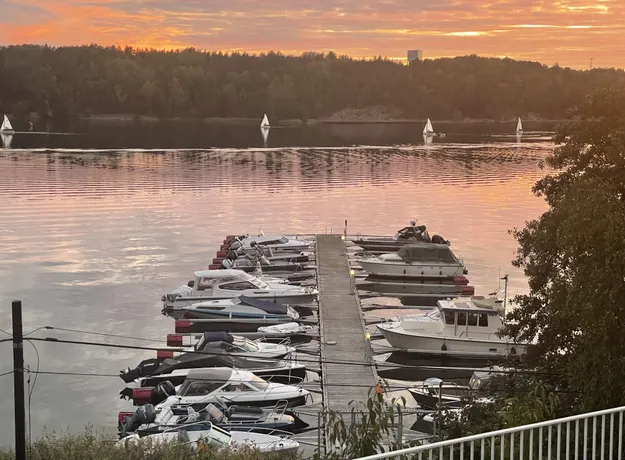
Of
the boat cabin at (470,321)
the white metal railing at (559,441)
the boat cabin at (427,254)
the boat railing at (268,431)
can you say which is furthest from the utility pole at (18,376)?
the boat cabin at (427,254)

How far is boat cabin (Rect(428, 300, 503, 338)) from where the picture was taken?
2288 cm

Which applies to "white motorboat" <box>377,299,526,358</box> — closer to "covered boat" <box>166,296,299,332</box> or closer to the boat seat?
"covered boat" <box>166,296,299,332</box>

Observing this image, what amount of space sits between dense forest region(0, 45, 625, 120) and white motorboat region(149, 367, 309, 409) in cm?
13304

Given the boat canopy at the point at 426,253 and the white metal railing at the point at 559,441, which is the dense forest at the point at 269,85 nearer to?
the boat canopy at the point at 426,253

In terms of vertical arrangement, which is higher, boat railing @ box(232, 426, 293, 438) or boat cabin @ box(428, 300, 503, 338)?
boat cabin @ box(428, 300, 503, 338)

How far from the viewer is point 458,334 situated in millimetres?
22922

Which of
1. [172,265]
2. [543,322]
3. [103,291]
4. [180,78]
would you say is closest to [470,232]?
[172,265]

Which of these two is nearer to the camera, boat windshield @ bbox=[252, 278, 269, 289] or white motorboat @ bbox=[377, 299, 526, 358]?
white motorboat @ bbox=[377, 299, 526, 358]

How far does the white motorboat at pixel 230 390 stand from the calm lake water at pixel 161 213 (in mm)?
2067

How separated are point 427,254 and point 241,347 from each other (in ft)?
46.6

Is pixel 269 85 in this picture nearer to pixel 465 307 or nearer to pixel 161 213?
pixel 161 213

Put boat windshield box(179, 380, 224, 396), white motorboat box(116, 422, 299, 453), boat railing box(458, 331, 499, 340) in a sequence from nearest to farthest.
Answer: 1. white motorboat box(116, 422, 299, 453)
2. boat windshield box(179, 380, 224, 396)
3. boat railing box(458, 331, 499, 340)

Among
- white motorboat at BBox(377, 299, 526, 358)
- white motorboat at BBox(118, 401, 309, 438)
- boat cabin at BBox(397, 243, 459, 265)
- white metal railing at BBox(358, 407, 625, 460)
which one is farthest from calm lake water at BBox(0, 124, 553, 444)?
white metal railing at BBox(358, 407, 625, 460)

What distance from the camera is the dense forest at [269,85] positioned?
491ft
